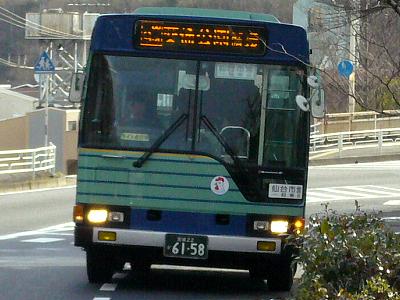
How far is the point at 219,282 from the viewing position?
14.2 meters

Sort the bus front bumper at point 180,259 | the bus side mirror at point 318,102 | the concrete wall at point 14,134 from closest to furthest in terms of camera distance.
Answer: the bus side mirror at point 318,102 → the bus front bumper at point 180,259 → the concrete wall at point 14,134

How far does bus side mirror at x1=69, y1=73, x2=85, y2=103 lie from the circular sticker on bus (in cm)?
177

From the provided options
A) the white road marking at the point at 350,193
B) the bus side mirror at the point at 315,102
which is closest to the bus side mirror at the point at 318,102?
the bus side mirror at the point at 315,102

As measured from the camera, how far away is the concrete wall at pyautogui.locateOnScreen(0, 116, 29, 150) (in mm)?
56719

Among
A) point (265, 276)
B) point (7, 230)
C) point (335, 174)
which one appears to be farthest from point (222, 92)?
point (335, 174)

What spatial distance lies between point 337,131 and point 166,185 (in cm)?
3637

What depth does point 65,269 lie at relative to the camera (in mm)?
15047

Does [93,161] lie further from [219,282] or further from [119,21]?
[219,282]

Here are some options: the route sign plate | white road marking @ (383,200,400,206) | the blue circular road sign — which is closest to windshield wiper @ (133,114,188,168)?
the blue circular road sign

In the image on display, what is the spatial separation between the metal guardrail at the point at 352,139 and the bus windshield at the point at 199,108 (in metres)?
31.4

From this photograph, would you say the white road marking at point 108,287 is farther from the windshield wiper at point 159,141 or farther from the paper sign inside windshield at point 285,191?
the paper sign inside windshield at point 285,191

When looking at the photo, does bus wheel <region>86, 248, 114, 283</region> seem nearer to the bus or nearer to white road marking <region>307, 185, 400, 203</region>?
the bus

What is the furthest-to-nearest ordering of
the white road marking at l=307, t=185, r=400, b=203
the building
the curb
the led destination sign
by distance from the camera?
the building < the curb < the white road marking at l=307, t=185, r=400, b=203 < the led destination sign

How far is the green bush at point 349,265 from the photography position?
8188 mm
